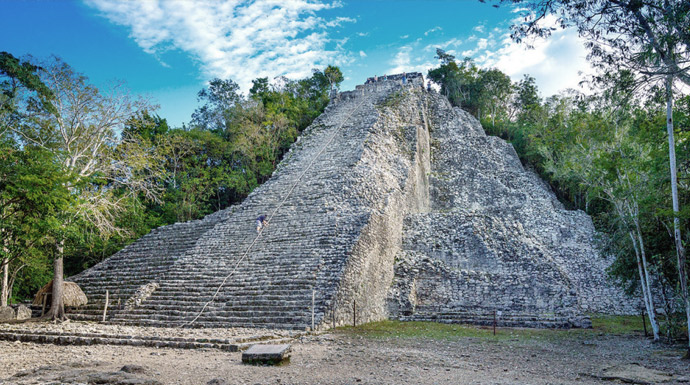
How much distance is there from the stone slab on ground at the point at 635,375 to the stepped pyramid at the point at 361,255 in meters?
5.23

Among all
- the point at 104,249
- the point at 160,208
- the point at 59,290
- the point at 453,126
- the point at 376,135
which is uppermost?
the point at 453,126

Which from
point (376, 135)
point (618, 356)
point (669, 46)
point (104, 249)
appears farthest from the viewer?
point (376, 135)

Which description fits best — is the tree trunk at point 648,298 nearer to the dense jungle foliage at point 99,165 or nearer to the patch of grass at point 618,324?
the patch of grass at point 618,324

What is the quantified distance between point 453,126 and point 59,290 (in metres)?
21.9

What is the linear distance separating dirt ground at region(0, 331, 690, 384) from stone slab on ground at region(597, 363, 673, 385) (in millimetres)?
111

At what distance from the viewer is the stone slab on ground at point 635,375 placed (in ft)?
17.5

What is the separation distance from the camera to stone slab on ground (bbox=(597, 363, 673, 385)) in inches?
210

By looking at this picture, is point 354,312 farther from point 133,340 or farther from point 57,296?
point 57,296

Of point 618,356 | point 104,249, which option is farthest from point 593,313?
point 104,249

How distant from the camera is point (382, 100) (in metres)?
25.5

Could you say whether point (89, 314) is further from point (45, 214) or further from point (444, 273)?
point (444, 273)

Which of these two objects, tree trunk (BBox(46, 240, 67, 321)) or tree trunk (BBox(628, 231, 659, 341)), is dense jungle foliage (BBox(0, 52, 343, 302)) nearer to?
tree trunk (BBox(46, 240, 67, 321))

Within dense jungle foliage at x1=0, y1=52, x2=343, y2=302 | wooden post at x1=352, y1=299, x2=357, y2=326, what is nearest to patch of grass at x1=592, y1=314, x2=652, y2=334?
wooden post at x1=352, y1=299, x2=357, y2=326

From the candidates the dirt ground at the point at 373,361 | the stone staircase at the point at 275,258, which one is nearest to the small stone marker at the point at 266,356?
the dirt ground at the point at 373,361
